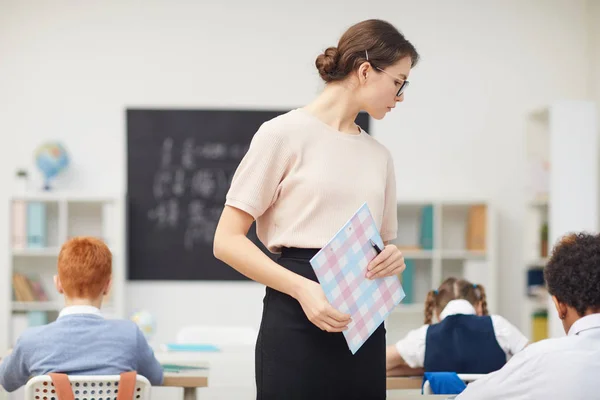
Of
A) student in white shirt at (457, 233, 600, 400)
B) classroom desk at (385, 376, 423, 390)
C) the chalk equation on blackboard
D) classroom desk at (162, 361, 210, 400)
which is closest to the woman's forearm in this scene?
student in white shirt at (457, 233, 600, 400)

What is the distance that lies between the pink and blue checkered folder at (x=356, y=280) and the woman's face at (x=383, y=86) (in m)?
0.23

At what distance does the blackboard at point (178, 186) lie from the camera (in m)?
5.67

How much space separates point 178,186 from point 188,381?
3522 mm

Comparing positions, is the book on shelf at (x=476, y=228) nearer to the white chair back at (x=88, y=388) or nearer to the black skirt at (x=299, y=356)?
the white chair back at (x=88, y=388)

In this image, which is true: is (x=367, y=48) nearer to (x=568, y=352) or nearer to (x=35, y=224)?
(x=568, y=352)

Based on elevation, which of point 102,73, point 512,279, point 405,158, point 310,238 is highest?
point 102,73

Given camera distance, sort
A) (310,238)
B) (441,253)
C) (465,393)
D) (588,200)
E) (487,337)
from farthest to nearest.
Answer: (441,253) < (588,200) < (487,337) < (465,393) < (310,238)

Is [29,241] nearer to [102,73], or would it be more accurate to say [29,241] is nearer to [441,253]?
[102,73]

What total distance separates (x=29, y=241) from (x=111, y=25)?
1.64 metres

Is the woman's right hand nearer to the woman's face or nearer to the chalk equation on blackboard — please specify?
the woman's face

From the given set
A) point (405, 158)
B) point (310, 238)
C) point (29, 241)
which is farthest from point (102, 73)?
point (310, 238)

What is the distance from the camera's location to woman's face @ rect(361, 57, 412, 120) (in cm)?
150

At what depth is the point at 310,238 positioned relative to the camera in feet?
4.72

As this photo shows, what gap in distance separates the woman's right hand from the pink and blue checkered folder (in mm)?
21
